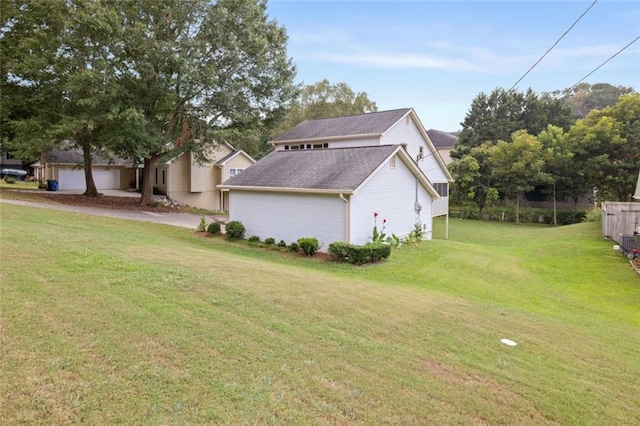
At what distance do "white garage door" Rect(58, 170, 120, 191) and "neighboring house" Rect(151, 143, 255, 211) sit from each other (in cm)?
692

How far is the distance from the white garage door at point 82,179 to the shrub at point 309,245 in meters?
28.7

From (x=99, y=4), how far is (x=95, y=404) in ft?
73.7

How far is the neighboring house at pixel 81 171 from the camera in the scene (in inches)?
1293

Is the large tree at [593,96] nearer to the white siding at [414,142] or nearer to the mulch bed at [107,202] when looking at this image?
the white siding at [414,142]

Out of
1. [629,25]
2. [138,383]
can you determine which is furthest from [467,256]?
[138,383]

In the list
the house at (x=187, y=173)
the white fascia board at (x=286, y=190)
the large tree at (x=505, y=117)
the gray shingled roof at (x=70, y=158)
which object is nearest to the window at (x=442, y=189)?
the large tree at (x=505, y=117)

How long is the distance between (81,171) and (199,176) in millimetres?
12497

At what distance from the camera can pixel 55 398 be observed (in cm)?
326

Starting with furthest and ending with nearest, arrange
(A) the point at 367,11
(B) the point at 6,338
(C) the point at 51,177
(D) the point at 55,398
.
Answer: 1. (C) the point at 51,177
2. (A) the point at 367,11
3. (B) the point at 6,338
4. (D) the point at 55,398

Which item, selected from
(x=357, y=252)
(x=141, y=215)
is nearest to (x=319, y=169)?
(x=357, y=252)

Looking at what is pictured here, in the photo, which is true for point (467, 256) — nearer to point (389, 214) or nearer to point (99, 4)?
point (389, 214)

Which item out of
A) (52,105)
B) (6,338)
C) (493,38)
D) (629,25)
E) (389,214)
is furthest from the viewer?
(52,105)

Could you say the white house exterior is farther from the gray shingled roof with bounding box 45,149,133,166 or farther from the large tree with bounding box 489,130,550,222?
the gray shingled roof with bounding box 45,149,133,166

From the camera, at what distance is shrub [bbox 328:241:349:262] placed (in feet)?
42.2
